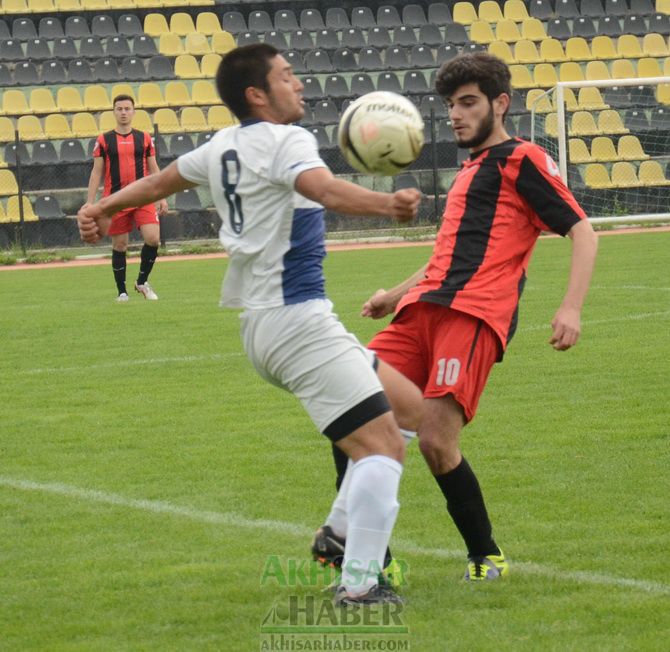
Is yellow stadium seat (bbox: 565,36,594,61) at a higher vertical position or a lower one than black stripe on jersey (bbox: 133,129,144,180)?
higher

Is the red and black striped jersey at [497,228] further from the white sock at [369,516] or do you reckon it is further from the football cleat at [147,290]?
the football cleat at [147,290]

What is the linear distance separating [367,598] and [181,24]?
2409 centimetres

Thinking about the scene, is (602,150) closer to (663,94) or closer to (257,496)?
(663,94)

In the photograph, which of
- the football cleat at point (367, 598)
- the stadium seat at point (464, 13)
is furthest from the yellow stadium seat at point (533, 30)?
the football cleat at point (367, 598)

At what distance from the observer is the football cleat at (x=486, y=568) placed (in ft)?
15.1

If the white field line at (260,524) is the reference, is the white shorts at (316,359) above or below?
above

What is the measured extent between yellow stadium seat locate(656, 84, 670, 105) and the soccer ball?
22322 mm

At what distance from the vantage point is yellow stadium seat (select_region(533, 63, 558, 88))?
26.4m

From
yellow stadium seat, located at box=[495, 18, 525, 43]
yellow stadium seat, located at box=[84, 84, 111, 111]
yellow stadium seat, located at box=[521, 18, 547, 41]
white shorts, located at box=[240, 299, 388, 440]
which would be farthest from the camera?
yellow stadium seat, located at box=[521, 18, 547, 41]

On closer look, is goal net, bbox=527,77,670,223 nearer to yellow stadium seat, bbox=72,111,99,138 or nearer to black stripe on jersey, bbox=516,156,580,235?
yellow stadium seat, bbox=72,111,99,138

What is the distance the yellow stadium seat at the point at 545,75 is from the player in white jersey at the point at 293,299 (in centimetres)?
2289

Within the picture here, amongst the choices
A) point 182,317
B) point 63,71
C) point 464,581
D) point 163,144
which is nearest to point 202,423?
point 464,581

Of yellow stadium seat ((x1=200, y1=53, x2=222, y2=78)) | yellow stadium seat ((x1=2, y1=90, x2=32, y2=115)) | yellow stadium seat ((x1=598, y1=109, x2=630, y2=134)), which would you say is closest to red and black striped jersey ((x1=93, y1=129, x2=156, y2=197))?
yellow stadium seat ((x1=2, y1=90, x2=32, y2=115))

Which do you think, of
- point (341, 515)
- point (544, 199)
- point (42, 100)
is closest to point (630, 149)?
point (42, 100)
